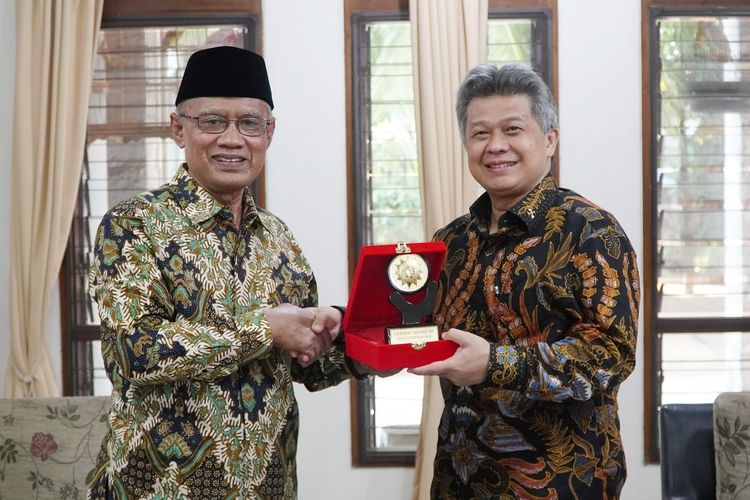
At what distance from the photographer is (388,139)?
133 inches

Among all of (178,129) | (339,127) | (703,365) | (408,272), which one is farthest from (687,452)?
(339,127)

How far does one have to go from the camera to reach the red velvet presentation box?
1.49 m

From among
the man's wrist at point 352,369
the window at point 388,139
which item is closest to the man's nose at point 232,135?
the man's wrist at point 352,369

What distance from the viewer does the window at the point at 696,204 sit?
10.8ft

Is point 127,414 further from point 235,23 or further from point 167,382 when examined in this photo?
point 235,23

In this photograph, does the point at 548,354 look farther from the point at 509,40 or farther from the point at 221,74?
the point at 509,40

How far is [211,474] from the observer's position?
1621 millimetres

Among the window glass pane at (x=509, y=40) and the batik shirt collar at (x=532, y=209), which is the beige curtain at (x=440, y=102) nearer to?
the window glass pane at (x=509, y=40)

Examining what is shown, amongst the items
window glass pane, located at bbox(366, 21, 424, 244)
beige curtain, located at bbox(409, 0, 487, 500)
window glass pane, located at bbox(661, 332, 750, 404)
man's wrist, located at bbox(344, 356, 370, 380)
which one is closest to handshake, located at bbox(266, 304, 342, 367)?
man's wrist, located at bbox(344, 356, 370, 380)

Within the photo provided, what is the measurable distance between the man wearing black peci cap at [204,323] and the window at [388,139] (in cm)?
156

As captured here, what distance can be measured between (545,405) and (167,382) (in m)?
0.78

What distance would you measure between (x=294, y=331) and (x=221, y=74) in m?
0.60

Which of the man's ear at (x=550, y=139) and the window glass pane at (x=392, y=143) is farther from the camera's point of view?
the window glass pane at (x=392, y=143)

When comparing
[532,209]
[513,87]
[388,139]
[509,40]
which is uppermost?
[509,40]
